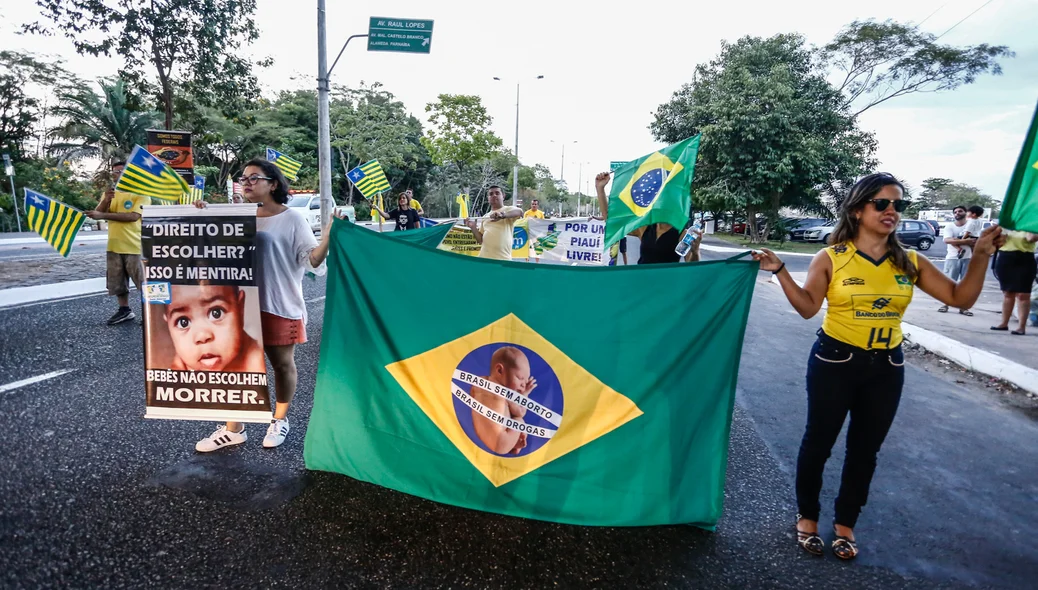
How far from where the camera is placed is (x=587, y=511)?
106 inches

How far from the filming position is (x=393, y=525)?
2.71m

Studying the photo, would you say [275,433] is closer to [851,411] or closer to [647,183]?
[851,411]

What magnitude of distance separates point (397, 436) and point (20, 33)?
15.7 m

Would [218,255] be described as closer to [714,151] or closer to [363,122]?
[714,151]

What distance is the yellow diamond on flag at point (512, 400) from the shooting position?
2699 millimetres

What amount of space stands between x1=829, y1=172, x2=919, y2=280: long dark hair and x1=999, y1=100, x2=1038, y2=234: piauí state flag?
365mm

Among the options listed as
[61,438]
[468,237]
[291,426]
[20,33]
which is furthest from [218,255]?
[20,33]

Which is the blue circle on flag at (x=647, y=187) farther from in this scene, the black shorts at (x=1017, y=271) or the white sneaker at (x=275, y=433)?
the black shorts at (x=1017, y=271)

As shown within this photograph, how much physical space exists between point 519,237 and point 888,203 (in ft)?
25.8

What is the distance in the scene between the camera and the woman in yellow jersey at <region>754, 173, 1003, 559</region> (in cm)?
247

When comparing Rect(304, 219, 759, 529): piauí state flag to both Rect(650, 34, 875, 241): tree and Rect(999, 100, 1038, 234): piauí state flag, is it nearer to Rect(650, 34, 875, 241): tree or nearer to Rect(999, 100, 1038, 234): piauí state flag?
Rect(999, 100, 1038, 234): piauí state flag

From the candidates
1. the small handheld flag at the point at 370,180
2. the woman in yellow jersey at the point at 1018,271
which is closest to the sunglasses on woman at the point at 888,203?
the woman in yellow jersey at the point at 1018,271

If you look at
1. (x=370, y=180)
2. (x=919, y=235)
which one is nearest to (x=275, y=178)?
(x=370, y=180)

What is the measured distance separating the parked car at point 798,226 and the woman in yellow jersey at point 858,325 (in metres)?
33.3
